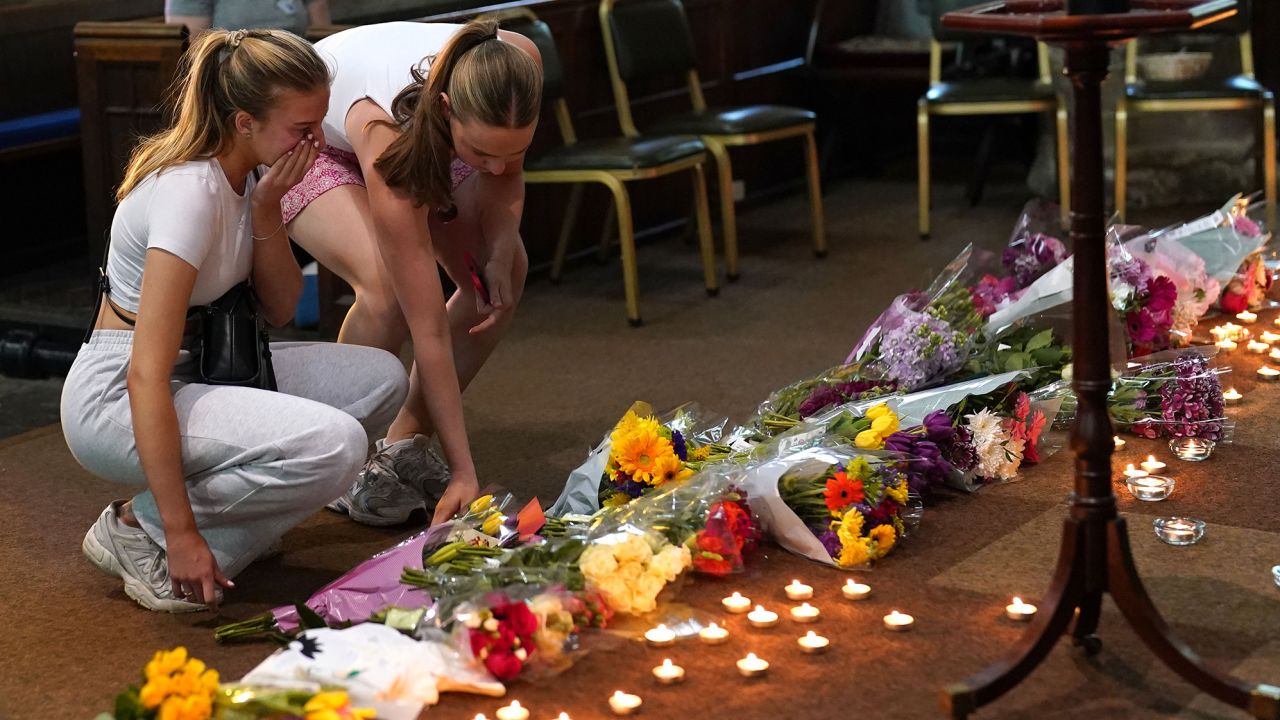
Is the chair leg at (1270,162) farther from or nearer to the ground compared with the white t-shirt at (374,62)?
nearer to the ground

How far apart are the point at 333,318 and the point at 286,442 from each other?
6.41 ft

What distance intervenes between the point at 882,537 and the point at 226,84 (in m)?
1.26

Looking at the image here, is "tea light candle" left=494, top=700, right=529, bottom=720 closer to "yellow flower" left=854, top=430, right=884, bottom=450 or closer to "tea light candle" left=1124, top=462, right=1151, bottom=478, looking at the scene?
"yellow flower" left=854, top=430, right=884, bottom=450

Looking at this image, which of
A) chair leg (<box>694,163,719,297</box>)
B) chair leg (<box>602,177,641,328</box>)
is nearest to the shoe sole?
chair leg (<box>602,177,641,328</box>)

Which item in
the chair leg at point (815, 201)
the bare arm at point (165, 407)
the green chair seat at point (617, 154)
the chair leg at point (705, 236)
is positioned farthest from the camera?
the chair leg at point (815, 201)

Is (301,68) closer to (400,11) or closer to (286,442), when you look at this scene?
(286,442)

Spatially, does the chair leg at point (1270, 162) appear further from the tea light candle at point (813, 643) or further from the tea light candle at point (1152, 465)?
the tea light candle at point (813, 643)

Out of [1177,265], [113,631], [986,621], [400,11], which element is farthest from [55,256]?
[986,621]

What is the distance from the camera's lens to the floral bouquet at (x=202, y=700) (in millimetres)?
1833

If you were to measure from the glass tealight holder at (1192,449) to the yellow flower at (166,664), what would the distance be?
1.95 meters

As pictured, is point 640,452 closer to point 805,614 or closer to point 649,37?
point 805,614

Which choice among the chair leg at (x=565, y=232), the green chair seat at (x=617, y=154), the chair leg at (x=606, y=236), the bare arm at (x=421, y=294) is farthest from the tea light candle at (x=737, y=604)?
the chair leg at (x=606, y=236)

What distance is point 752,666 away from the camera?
214cm

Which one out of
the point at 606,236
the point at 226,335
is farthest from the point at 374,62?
the point at 606,236
